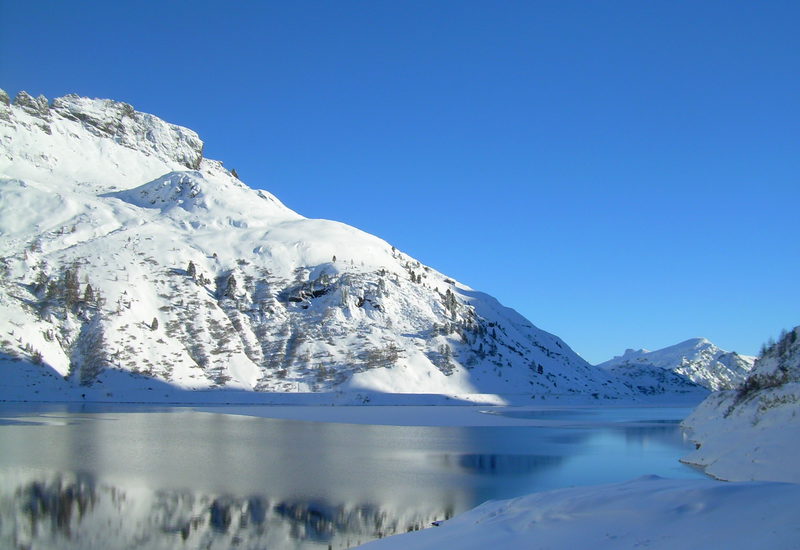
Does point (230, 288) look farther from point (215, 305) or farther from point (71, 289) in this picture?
point (71, 289)

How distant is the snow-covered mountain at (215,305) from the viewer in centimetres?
11462

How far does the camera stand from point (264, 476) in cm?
3503

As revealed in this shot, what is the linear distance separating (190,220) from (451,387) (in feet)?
266

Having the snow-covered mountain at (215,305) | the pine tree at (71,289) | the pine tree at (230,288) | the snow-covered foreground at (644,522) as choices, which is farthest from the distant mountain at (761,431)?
the pine tree at (71,289)

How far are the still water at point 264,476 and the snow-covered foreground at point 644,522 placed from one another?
655 centimetres

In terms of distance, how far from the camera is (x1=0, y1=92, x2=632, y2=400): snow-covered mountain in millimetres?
114625

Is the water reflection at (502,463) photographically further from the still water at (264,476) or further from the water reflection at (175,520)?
the water reflection at (175,520)

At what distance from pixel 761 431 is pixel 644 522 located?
83.1ft

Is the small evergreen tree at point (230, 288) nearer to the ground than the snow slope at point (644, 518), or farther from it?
farther from it

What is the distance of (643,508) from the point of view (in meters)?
15.8

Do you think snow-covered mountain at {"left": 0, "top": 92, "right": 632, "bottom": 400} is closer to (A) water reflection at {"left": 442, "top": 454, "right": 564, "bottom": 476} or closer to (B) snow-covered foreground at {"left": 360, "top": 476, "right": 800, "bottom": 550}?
(A) water reflection at {"left": 442, "top": 454, "right": 564, "bottom": 476}

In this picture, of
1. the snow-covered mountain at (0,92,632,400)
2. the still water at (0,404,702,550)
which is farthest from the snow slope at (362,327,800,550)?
the snow-covered mountain at (0,92,632,400)

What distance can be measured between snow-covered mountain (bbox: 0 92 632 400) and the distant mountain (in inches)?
2852

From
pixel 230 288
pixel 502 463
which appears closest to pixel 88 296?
pixel 230 288
